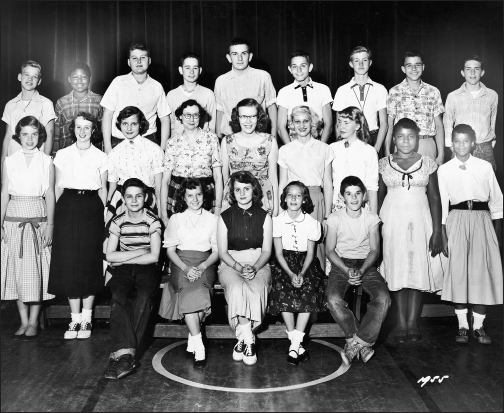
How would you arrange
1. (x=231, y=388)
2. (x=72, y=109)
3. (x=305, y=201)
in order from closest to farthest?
(x=231, y=388) < (x=305, y=201) < (x=72, y=109)

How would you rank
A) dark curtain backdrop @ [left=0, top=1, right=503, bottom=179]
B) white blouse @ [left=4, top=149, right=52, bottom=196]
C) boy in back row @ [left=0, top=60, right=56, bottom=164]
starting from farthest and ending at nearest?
dark curtain backdrop @ [left=0, top=1, right=503, bottom=179] < boy in back row @ [left=0, top=60, right=56, bottom=164] < white blouse @ [left=4, top=149, right=52, bottom=196]

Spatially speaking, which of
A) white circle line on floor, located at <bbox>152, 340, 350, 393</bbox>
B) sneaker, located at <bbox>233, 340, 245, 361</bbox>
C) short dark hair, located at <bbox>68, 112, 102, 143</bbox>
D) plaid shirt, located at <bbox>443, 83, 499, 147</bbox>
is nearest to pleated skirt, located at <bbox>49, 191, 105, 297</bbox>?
short dark hair, located at <bbox>68, 112, 102, 143</bbox>

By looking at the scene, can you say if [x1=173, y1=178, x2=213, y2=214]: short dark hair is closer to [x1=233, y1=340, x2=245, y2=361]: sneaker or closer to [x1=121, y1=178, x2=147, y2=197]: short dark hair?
[x1=121, y1=178, x2=147, y2=197]: short dark hair

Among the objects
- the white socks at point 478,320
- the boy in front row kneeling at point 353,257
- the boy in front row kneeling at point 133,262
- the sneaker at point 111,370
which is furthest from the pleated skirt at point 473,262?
the sneaker at point 111,370

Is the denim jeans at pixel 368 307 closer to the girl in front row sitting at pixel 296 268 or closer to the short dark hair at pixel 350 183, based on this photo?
the girl in front row sitting at pixel 296 268

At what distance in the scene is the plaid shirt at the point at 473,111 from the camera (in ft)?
17.7

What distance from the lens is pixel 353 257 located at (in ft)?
14.5

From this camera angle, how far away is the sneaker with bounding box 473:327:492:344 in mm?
4445

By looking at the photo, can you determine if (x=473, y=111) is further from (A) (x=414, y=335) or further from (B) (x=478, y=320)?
(A) (x=414, y=335)

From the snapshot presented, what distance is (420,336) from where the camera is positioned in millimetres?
4523

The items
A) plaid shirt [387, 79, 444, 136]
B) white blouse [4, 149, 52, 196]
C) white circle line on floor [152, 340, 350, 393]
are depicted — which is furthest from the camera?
plaid shirt [387, 79, 444, 136]

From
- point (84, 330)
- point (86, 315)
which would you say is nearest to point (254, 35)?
point (86, 315)

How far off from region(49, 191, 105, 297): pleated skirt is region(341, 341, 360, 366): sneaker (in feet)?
6.23

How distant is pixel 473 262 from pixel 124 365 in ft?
8.60
